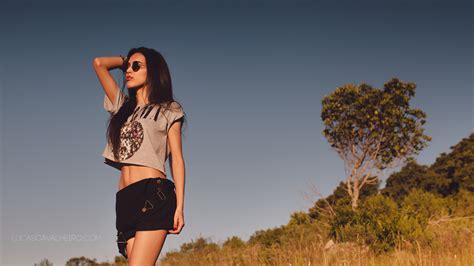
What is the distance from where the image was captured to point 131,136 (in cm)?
339

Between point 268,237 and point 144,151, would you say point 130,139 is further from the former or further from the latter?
point 268,237

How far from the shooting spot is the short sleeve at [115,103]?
3.74 m

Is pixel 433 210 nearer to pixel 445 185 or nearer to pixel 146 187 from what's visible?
pixel 445 185

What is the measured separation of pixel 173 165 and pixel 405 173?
2979 cm

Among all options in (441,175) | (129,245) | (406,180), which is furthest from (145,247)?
(406,180)

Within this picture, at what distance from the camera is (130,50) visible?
389 centimetres

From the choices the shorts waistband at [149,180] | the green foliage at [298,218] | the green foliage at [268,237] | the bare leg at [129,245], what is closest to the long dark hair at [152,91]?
the shorts waistband at [149,180]

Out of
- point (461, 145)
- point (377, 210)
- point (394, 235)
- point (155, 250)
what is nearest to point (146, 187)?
point (155, 250)

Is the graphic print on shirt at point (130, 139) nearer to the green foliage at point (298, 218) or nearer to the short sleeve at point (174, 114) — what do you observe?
the short sleeve at point (174, 114)

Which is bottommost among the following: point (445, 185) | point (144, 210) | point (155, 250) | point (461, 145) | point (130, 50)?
point (155, 250)

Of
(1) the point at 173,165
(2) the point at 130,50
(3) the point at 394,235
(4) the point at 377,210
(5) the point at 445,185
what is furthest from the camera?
(5) the point at 445,185

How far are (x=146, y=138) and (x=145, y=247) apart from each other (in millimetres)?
739

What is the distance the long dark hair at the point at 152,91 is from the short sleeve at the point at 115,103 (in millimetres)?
38

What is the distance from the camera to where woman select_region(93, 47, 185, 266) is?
3100mm
